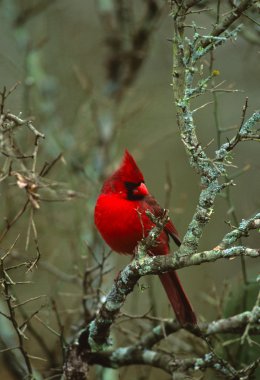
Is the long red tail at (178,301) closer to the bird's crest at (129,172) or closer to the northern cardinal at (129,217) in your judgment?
the northern cardinal at (129,217)

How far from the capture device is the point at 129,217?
13.7 feet

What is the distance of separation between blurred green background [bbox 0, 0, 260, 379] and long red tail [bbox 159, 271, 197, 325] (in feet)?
1.97

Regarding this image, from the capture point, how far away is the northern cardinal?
13.6 ft

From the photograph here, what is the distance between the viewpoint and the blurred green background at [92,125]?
5.39 m

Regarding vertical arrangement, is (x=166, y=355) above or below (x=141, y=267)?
below

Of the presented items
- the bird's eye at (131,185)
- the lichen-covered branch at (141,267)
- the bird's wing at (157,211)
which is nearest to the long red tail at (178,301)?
the bird's wing at (157,211)

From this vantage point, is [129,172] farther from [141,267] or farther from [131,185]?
[141,267]

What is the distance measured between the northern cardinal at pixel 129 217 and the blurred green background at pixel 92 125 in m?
0.65

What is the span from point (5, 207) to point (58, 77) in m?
2.31

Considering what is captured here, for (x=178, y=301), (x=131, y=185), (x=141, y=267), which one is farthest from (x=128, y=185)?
(x=141, y=267)

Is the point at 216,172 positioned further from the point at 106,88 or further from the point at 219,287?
the point at 106,88

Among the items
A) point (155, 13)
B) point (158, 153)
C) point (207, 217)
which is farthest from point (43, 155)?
point (207, 217)

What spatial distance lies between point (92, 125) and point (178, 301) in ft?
8.39

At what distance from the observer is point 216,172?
287 centimetres
